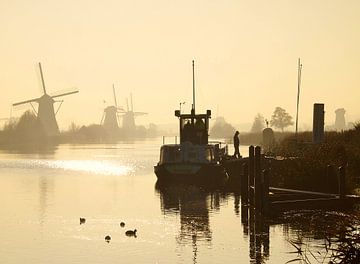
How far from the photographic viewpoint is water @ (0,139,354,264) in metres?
25.8

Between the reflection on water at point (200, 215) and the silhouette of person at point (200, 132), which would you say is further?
the silhouette of person at point (200, 132)

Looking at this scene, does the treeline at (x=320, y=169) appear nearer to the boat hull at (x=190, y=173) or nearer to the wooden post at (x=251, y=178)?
the wooden post at (x=251, y=178)

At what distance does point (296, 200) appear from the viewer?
112 ft

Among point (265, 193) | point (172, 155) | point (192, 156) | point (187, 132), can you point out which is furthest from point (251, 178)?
point (187, 132)

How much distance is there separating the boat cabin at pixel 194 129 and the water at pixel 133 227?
4025 millimetres

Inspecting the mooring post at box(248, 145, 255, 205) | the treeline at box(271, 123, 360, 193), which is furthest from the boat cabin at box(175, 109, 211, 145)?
the mooring post at box(248, 145, 255, 205)

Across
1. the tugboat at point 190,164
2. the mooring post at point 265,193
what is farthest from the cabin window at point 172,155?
the mooring post at point 265,193

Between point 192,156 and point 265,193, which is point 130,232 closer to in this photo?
point 265,193

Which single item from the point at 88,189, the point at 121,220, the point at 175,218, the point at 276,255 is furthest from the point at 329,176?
the point at 88,189

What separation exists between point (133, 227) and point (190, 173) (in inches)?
726

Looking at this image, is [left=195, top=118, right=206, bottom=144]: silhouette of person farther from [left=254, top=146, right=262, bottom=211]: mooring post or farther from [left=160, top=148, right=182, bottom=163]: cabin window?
[left=254, top=146, right=262, bottom=211]: mooring post

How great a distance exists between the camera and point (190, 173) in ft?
167

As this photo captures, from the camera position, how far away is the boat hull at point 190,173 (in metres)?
51.0

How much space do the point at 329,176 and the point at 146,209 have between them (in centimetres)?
1003
